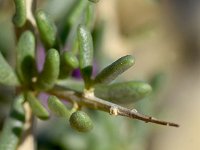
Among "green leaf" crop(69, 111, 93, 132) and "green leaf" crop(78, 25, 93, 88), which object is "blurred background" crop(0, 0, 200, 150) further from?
"green leaf" crop(69, 111, 93, 132)

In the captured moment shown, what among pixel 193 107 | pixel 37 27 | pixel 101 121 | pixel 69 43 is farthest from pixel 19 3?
pixel 193 107

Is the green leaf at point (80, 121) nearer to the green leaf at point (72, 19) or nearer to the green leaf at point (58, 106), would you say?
the green leaf at point (58, 106)

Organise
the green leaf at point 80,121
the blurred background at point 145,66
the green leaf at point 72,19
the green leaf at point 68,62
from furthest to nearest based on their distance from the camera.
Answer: the blurred background at point 145,66 < the green leaf at point 72,19 < the green leaf at point 68,62 < the green leaf at point 80,121

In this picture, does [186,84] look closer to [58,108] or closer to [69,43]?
[69,43]

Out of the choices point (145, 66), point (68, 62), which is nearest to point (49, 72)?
point (68, 62)

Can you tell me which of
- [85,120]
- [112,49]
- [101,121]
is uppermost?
[112,49]

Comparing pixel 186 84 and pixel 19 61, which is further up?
pixel 186 84

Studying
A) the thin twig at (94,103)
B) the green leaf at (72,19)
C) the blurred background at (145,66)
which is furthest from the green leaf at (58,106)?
the blurred background at (145,66)
